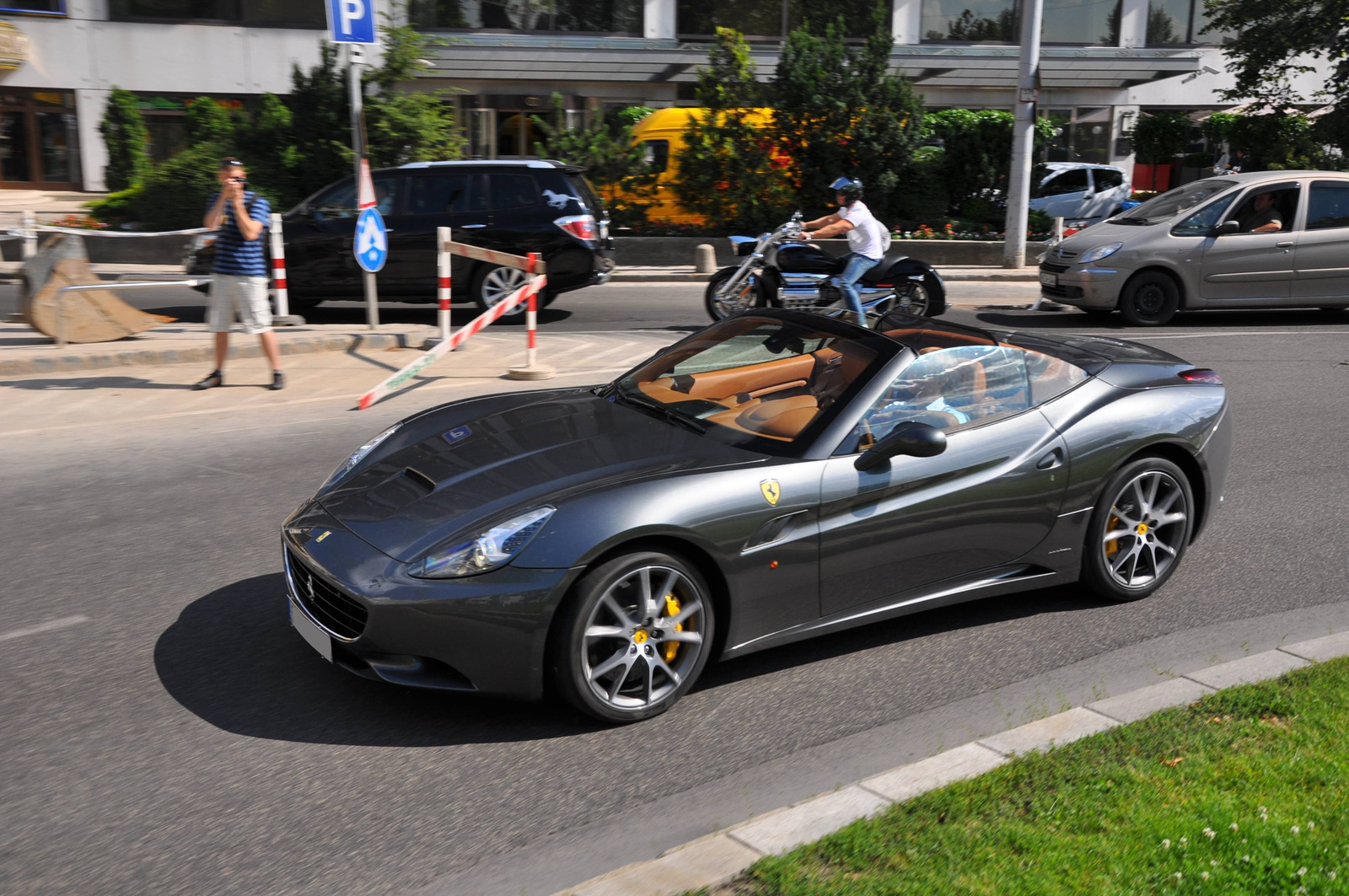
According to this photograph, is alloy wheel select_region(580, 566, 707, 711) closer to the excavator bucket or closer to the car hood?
the car hood

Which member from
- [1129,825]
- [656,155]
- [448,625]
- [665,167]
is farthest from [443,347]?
[656,155]

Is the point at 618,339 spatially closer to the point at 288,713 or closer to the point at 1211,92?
the point at 288,713

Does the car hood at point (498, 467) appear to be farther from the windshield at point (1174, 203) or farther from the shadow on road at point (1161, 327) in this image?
the windshield at point (1174, 203)

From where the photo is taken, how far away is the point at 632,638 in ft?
13.6

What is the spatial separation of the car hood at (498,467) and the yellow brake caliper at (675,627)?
0.45m

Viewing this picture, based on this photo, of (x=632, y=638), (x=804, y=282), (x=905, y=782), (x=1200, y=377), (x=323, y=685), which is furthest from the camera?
(x=804, y=282)

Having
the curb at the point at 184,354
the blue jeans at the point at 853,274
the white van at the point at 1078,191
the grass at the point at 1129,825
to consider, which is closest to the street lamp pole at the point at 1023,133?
the white van at the point at 1078,191

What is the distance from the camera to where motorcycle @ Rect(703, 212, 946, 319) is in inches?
503

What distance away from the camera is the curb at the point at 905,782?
3.18 meters

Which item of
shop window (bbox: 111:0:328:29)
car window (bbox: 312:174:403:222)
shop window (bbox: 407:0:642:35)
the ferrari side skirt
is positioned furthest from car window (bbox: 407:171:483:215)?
shop window (bbox: 407:0:642:35)

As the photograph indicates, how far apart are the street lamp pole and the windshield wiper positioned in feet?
50.2

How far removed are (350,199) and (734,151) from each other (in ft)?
27.9

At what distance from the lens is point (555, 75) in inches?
1195

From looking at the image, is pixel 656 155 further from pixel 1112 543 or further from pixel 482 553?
pixel 482 553
